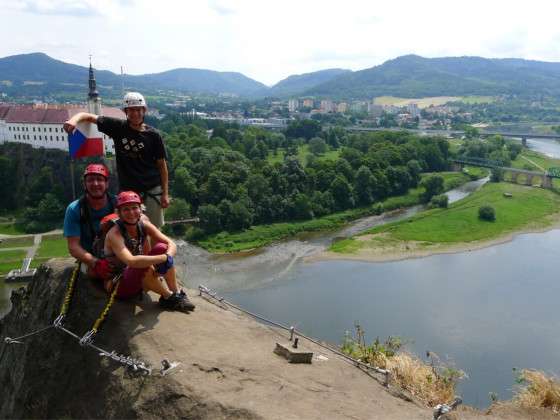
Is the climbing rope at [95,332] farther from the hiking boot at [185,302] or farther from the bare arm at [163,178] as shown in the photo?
the bare arm at [163,178]

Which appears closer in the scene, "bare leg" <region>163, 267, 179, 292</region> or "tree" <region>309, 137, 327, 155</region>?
"bare leg" <region>163, 267, 179, 292</region>

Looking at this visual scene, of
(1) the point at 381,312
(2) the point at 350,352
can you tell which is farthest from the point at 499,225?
(2) the point at 350,352

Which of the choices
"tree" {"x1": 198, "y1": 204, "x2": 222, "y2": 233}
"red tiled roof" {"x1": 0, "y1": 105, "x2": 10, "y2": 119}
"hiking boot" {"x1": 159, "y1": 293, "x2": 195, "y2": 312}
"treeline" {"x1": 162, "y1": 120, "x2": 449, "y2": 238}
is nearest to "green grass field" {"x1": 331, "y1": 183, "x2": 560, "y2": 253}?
"treeline" {"x1": 162, "y1": 120, "x2": 449, "y2": 238}

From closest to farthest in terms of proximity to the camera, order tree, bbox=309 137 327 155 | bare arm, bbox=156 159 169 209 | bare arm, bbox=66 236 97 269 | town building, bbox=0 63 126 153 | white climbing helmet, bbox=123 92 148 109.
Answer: bare arm, bbox=66 236 97 269 → white climbing helmet, bbox=123 92 148 109 → bare arm, bbox=156 159 169 209 → town building, bbox=0 63 126 153 → tree, bbox=309 137 327 155

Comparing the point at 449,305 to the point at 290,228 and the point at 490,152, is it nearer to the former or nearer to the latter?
the point at 290,228

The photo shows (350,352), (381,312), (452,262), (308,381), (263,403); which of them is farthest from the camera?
(452,262)

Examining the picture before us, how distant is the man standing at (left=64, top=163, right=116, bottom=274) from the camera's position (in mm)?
6531

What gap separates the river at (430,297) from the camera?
25828 mm

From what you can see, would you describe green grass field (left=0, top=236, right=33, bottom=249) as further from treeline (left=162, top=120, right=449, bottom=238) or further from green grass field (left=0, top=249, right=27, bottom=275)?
treeline (left=162, top=120, right=449, bottom=238)

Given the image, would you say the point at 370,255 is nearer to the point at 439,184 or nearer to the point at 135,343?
the point at 439,184

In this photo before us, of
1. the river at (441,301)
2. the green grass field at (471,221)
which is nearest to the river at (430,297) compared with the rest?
the river at (441,301)

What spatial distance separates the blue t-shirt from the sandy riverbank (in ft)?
114

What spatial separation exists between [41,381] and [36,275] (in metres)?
2.21

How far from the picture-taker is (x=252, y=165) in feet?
199
